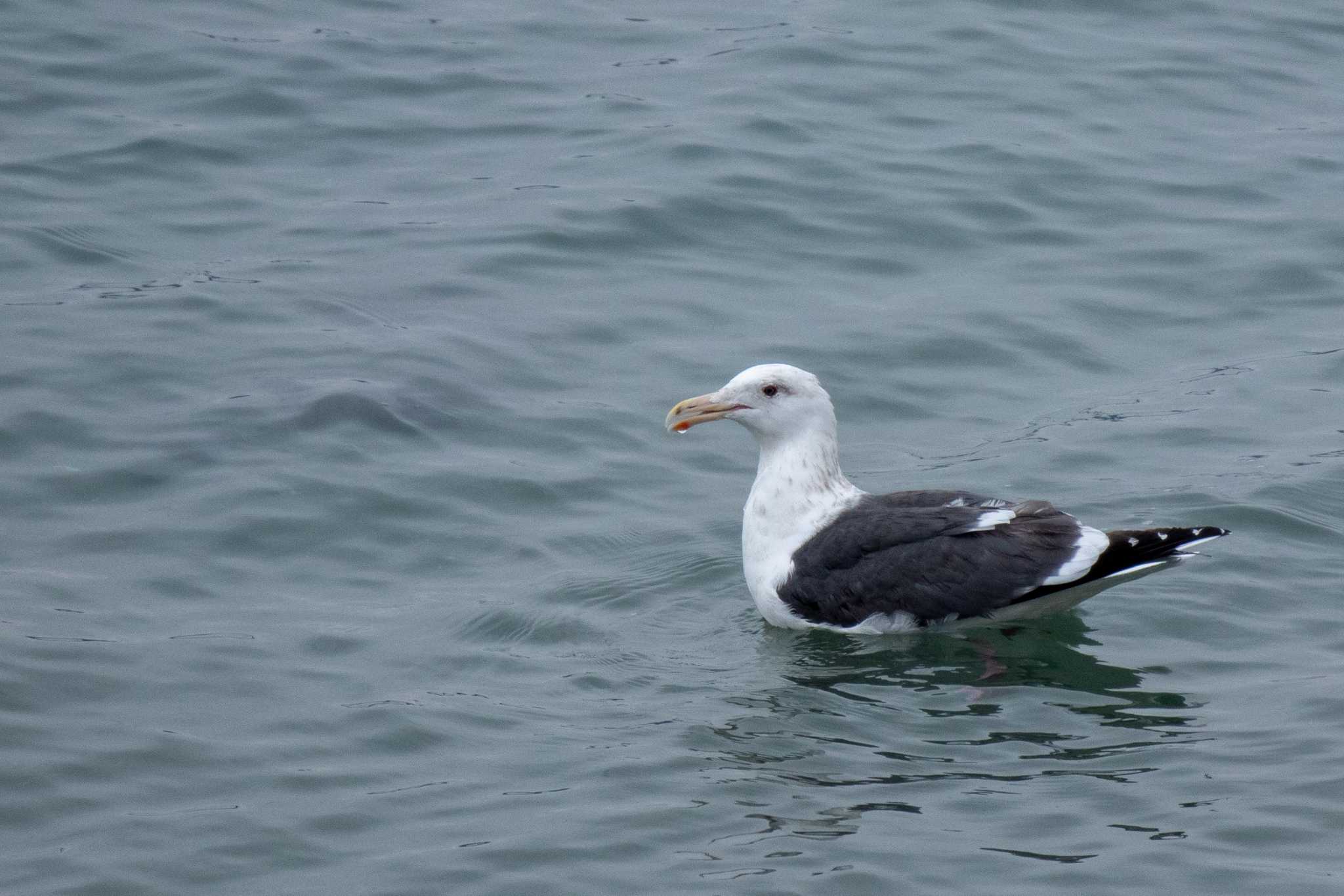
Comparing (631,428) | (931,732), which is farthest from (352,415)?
(931,732)

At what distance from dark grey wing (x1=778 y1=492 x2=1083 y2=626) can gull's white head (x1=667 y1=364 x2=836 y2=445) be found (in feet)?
2.27

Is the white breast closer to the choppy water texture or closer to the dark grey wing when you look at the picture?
the dark grey wing

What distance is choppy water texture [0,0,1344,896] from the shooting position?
6.86 m

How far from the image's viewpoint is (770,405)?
938cm

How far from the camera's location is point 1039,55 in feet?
55.3

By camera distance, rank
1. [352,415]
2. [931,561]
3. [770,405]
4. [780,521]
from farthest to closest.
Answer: [352,415]
[770,405]
[780,521]
[931,561]

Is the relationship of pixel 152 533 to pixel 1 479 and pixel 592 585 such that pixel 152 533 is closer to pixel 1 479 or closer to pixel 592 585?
pixel 1 479

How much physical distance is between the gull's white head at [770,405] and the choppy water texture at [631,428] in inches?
33.3

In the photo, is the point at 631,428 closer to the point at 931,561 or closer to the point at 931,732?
the point at 931,561

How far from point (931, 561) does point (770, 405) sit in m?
1.23

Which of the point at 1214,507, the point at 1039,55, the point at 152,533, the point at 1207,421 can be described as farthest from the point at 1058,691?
the point at 1039,55

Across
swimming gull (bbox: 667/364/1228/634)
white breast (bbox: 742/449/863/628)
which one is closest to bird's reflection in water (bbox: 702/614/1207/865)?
swimming gull (bbox: 667/364/1228/634)

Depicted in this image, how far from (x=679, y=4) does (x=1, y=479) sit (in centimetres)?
1011

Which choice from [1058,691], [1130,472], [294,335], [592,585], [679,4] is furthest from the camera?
[679,4]
